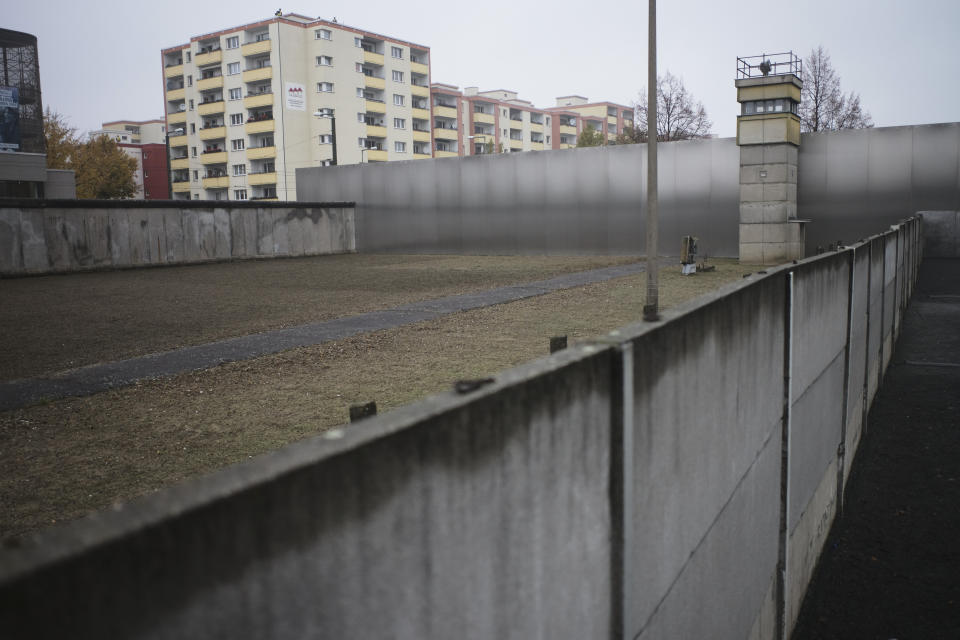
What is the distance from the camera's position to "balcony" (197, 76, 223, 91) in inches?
3499

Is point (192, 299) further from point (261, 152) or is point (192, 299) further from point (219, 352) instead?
point (261, 152)

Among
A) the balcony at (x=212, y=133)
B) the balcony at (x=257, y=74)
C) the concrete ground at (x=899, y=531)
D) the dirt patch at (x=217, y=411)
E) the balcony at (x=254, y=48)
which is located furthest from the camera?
the balcony at (x=212, y=133)

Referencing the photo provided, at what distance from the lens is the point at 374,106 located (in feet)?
292

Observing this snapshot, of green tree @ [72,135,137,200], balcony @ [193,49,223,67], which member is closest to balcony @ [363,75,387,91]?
balcony @ [193,49,223,67]

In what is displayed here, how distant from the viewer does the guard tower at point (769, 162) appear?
25.5 meters

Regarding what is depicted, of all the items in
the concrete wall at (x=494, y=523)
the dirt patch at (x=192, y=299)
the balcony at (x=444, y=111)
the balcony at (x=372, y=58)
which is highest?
the balcony at (x=372, y=58)

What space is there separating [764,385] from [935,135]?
28.8 m

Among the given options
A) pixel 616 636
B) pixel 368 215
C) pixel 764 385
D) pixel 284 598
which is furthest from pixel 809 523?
pixel 368 215

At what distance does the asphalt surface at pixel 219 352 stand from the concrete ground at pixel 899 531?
24.0ft

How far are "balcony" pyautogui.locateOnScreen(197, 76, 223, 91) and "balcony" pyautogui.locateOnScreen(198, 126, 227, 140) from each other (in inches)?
176

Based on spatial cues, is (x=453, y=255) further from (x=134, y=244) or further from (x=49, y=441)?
(x=49, y=441)

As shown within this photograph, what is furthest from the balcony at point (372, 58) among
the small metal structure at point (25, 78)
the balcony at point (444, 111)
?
the small metal structure at point (25, 78)

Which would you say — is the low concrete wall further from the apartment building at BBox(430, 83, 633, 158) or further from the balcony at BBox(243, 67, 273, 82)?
the apartment building at BBox(430, 83, 633, 158)

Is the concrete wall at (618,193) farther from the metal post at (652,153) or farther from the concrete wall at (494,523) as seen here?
the concrete wall at (494,523)
